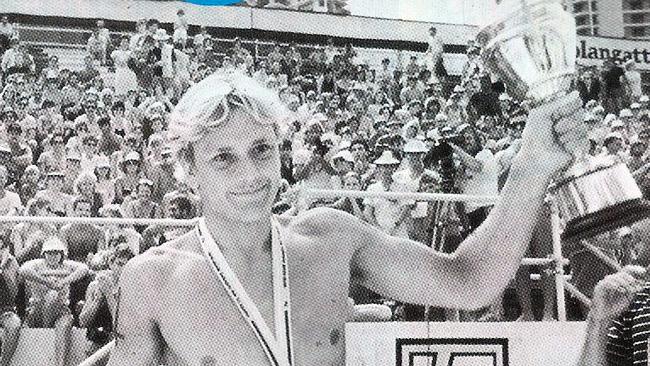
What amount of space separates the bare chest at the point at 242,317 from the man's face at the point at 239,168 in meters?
0.15

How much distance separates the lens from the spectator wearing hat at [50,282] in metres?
6.81

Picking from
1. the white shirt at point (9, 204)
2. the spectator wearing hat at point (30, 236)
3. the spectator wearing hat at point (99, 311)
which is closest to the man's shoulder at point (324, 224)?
the spectator wearing hat at point (99, 311)

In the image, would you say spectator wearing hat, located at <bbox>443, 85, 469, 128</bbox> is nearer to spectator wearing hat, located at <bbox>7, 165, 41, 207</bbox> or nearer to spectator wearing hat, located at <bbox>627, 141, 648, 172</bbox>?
spectator wearing hat, located at <bbox>627, 141, 648, 172</bbox>

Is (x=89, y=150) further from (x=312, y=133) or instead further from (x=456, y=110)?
(x=456, y=110)

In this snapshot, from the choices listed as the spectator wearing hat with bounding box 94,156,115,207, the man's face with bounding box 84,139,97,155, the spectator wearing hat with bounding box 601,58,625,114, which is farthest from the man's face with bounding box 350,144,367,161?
the spectator wearing hat with bounding box 601,58,625,114

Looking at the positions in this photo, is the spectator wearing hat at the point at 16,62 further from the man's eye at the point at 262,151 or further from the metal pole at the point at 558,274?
the man's eye at the point at 262,151

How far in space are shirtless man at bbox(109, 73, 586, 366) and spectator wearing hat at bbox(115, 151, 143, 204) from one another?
681 cm

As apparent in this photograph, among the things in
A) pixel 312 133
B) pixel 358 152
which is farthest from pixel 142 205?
pixel 358 152

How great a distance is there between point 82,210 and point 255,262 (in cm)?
653

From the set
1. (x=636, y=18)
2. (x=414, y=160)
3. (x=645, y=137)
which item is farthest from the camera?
(x=636, y=18)

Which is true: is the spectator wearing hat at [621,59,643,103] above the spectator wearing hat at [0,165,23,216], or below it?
above

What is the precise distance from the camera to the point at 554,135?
6.08ft

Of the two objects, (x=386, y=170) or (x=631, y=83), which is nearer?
(x=386, y=170)

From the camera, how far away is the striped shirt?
2.95 m
